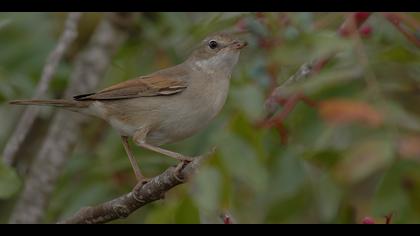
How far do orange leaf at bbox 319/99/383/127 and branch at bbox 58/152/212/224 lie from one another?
82 cm

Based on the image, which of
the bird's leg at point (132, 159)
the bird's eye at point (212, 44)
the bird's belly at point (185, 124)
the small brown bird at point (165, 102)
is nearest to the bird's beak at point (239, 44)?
the small brown bird at point (165, 102)

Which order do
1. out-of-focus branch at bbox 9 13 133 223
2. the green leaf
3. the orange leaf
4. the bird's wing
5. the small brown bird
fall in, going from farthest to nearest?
1. out-of-focus branch at bbox 9 13 133 223
2. the bird's wing
3. the small brown bird
4. the green leaf
5. the orange leaf

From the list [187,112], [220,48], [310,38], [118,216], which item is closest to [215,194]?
[310,38]

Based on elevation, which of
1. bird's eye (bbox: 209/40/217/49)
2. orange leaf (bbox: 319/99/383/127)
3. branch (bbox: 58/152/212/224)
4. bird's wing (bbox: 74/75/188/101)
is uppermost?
bird's eye (bbox: 209/40/217/49)

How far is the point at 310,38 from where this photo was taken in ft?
12.0

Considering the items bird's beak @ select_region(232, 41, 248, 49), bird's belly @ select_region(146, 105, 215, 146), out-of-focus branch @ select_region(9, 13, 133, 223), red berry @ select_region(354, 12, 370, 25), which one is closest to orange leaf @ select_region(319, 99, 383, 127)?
red berry @ select_region(354, 12, 370, 25)

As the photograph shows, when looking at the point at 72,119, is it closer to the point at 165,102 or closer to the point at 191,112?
the point at 165,102

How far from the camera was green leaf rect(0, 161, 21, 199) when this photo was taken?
4.13 m

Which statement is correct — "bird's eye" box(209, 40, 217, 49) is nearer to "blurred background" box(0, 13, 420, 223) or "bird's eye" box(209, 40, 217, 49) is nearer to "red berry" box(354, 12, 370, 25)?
"blurred background" box(0, 13, 420, 223)

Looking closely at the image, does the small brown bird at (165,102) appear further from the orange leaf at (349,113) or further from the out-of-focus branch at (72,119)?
the orange leaf at (349,113)

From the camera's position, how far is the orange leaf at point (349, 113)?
300cm

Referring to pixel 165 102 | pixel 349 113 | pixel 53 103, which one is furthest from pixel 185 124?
pixel 349 113

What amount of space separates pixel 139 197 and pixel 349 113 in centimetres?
166

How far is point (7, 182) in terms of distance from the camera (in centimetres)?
415
